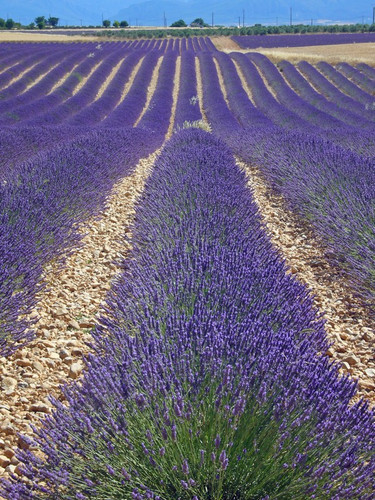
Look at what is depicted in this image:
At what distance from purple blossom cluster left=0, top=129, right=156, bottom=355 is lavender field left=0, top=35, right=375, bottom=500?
23 mm

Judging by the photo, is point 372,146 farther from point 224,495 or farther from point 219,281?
point 224,495

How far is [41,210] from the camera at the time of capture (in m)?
3.89

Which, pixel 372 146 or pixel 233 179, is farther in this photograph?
pixel 372 146

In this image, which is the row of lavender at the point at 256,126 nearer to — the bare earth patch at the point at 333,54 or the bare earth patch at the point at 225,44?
the bare earth patch at the point at 333,54

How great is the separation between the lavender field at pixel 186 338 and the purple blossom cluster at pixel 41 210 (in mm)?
23

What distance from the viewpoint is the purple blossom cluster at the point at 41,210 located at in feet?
8.81

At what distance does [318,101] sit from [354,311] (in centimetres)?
1470

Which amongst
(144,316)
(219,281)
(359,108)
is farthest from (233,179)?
(359,108)

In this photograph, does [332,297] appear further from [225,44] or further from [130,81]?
[225,44]

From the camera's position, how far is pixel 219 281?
8.09ft

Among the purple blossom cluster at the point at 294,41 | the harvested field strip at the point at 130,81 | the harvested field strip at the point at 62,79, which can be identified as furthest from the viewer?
the purple blossom cluster at the point at 294,41

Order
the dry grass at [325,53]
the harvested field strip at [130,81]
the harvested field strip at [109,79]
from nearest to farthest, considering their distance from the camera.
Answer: the harvested field strip at [109,79] → the harvested field strip at [130,81] → the dry grass at [325,53]

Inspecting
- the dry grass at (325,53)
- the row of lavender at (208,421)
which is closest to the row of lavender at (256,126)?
the row of lavender at (208,421)

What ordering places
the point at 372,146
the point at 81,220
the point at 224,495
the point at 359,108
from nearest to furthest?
the point at 224,495
the point at 81,220
the point at 372,146
the point at 359,108
